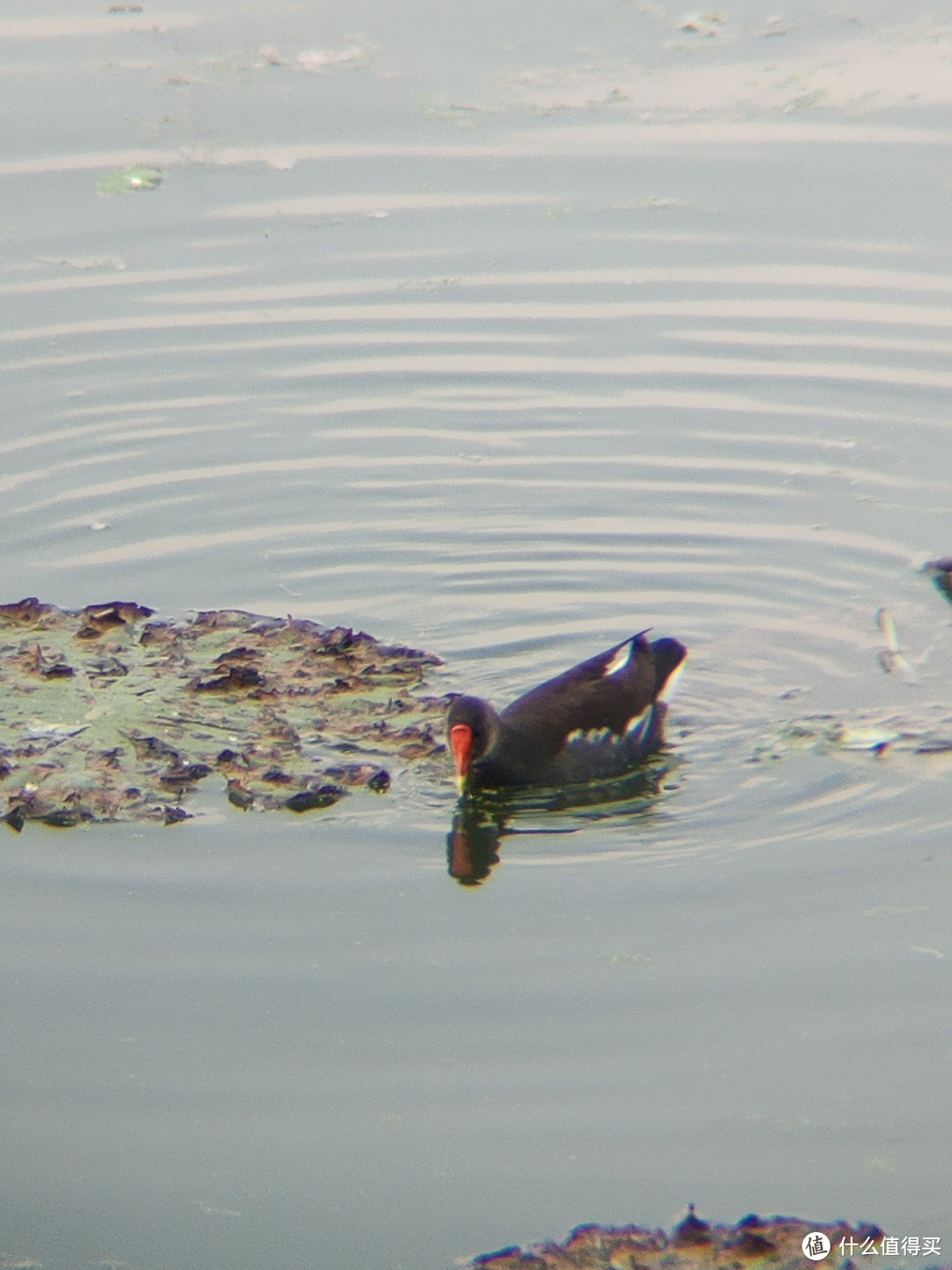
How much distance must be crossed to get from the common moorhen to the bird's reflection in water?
6 cm

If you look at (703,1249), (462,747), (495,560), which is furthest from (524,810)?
(703,1249)

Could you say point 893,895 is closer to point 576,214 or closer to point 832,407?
point 832,407

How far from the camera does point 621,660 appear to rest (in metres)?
7.57

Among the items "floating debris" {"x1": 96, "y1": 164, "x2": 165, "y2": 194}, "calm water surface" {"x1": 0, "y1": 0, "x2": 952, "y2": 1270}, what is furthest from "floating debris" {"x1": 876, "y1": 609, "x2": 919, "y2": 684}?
"floating debris" {"x1": 96, "y1": 164, "x2": 165, "y2": 194}

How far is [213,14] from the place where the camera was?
56.3 feet

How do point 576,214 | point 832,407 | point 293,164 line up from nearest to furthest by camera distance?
point 832,407
point 576,214
point 293,164

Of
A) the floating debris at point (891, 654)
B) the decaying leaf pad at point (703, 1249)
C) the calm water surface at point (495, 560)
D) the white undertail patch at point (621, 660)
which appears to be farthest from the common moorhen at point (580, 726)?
the decaying leaf pad at point (703, 1249)

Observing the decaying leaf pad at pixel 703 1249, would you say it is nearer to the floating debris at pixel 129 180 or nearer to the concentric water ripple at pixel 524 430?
the concentric water ripple at pixel 524 430

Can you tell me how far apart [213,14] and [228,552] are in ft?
31.3

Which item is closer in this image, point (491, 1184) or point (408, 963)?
point (491, 1184)

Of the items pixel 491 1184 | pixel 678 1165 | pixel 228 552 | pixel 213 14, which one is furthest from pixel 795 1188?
pixel 213 14

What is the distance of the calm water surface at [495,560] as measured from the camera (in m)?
5.19

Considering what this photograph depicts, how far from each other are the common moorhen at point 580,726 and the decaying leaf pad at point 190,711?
34cm

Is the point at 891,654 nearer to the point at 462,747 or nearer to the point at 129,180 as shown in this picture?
the point at 462,747
